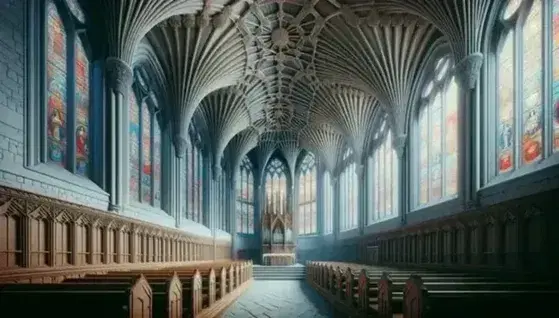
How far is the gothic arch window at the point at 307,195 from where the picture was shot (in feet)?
140

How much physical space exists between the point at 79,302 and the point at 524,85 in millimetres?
10907

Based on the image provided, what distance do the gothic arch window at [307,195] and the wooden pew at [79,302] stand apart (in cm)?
3599

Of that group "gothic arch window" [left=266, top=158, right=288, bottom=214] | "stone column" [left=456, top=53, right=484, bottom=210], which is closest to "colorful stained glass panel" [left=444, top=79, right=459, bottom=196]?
"stone column" [left=456, top=53, right=484, bottom=210]

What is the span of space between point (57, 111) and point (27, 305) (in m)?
6.37

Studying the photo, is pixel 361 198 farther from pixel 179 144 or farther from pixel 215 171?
pixel 179 144

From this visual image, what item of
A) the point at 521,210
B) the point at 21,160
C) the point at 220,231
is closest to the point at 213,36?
the point at 21,160

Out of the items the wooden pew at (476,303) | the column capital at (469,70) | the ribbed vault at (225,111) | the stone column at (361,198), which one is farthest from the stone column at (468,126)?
the ribbed vault at (225,111)

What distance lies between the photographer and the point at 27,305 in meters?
6.71

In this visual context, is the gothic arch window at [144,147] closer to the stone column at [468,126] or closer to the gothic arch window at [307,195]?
the stone column at [468,126]

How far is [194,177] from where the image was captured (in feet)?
91.1

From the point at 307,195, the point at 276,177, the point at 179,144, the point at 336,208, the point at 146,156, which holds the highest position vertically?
the point at 179,144

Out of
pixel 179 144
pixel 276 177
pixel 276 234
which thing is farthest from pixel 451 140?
pixel 276 177

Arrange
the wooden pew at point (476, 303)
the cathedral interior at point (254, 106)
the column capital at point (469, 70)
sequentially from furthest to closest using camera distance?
the column capital at point (469, 70)
the cathedral interior at point (254, 106)
the wooden pew at point (476, 303)

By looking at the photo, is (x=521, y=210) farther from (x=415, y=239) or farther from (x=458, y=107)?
(x=415, y=239)
